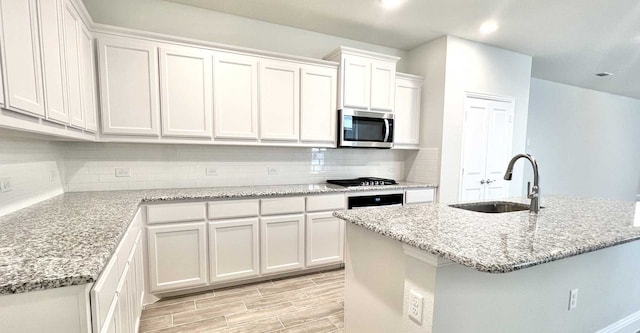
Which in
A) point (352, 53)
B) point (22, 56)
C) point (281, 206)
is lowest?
point (281, 206)

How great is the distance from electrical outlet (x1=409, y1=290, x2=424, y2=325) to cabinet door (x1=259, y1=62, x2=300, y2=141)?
7.08 ft

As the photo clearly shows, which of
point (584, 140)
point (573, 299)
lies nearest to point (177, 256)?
point (573, 299)

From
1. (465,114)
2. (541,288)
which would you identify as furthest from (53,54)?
(465,114)

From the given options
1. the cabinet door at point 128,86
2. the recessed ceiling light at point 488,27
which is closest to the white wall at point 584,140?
the recessed ceiling light at point 488,27

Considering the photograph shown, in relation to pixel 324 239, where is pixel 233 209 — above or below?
above

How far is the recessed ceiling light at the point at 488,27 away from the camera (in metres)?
3.13

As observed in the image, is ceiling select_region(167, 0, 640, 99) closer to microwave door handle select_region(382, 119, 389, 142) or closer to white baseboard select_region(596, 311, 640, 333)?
microwave door handle select_region(382, 119, 389, 142)

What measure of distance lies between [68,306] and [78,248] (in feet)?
0.90

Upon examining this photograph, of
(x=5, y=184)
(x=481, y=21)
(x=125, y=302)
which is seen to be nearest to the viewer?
(x=125, y=302)

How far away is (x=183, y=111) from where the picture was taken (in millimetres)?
2635

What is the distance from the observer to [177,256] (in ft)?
8.02

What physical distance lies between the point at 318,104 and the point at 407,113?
4.26ft

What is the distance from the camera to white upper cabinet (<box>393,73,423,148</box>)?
3.67 m

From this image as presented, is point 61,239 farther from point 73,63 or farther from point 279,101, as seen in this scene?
point 279,101
